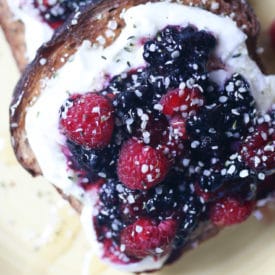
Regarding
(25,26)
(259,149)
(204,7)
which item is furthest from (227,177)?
(25,26)

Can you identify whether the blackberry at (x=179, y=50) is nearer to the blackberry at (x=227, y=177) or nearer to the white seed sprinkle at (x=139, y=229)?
the blackberry at (x=227, y=177)

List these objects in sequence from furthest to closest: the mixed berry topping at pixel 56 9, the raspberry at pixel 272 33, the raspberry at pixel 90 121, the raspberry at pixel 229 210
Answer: the raspberry at pixel 272 33 < the mixed berry topping at pixel 56 9 < the raspberry at pixel 229 210 < the raspberry at pixel 90 121

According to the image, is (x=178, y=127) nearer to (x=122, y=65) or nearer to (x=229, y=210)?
(x=122, y=65)

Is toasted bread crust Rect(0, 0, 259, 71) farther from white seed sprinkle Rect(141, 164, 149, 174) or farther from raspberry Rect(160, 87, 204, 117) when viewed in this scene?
white seed sprinkle Rect(141, 164, 149, 174)

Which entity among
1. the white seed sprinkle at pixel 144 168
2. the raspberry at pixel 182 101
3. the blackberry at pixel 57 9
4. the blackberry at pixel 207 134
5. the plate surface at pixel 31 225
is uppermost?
the blackberry at pixel 57 9

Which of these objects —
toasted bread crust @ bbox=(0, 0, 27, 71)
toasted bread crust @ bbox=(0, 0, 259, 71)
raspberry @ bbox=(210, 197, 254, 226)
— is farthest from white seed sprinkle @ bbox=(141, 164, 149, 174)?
toasted bread crust @ bbox=(0, 0, 27, 71)

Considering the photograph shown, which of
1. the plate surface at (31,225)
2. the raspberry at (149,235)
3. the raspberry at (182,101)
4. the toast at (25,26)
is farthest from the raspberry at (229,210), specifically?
the toast at (25,26)
